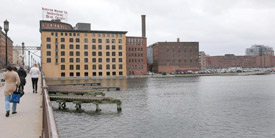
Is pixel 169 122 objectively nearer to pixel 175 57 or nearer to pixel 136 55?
pixel 136 55

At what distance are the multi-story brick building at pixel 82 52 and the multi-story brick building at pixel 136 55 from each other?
11486 millimetres

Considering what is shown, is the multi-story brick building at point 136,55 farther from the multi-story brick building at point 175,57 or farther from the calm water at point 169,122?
the calm water at point 169,122

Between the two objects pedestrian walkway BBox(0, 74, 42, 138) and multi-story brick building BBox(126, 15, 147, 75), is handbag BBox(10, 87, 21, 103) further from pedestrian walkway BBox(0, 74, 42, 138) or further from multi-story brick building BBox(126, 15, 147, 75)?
multi-story brick building BBox(126, 15, 147, 75)

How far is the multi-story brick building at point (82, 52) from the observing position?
9512 centimetres

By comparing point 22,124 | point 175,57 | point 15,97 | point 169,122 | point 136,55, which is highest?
point 136,55

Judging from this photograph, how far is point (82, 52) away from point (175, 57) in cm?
5778

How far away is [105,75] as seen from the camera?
103750 millimetres

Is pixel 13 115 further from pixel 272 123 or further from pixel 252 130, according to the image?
pixel 272 123

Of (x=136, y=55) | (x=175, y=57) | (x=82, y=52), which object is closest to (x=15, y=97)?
(x=82, y=52)

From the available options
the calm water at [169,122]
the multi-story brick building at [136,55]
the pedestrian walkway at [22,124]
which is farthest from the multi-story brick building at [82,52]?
the pedestrian walkway at [22,124]

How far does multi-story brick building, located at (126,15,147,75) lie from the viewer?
389 ft

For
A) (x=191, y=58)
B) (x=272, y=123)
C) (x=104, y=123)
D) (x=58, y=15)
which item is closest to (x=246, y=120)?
(x=272, y=123)

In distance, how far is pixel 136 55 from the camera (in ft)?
393

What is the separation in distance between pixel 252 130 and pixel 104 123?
12255 millimetres
